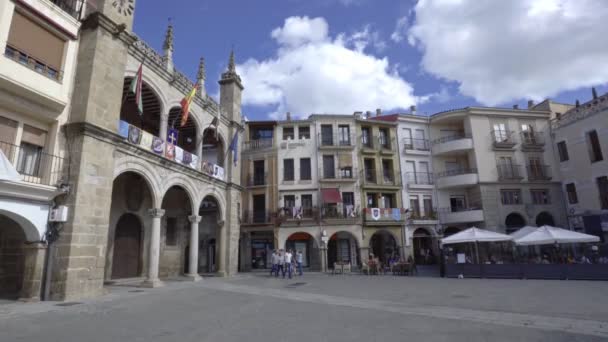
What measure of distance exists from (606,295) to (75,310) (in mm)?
14494

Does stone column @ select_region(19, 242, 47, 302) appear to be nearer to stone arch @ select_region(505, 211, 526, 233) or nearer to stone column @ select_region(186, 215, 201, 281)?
stone column @ select_region(186, 215, 201, 281)

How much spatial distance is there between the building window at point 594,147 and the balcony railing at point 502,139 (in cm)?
471

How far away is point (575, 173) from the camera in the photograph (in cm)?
2572

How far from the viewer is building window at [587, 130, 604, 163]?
79.0 ft

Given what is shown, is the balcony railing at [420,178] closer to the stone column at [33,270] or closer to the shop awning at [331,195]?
the shop awning at [331,195]

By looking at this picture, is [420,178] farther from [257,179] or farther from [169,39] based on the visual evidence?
[169,39]

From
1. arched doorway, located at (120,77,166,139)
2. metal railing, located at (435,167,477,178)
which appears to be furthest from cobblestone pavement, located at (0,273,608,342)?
metal railing, located at (435,167,477,178)

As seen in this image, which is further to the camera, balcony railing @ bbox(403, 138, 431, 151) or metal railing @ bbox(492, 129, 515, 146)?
balcony railing @ bbox(403, 138, 431, 151)

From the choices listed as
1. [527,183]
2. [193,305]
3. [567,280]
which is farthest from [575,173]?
[193,305]

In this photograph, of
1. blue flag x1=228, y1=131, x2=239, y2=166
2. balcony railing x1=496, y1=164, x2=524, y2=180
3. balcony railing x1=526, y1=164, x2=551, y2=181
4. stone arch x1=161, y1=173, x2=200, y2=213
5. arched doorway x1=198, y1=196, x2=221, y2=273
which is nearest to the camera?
stone arch x1=161, y1=173, x2=200, y2=213

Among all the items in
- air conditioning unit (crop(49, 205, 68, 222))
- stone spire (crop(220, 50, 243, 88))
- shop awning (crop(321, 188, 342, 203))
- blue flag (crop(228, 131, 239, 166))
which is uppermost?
stone spire (crop(220, 50, 243, 88))

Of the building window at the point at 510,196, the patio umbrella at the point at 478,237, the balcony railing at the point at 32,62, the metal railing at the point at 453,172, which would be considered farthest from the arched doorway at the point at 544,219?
the balcony railing at the point at 32,62

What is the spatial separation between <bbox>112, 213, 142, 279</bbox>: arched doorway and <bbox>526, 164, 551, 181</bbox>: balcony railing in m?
28.1

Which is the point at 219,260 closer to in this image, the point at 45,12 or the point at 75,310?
the point at 75,310
